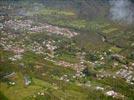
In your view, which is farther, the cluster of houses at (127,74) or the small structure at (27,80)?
the cluster of houses at (127,74)

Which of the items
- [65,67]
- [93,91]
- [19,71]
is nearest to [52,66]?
[65,67]

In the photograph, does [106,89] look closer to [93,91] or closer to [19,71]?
[93,91]

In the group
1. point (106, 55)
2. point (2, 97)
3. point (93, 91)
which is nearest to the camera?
point (2, 97)

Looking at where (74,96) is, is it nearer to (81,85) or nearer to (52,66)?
(81,85)

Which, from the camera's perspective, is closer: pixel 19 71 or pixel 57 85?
pixel 57 85

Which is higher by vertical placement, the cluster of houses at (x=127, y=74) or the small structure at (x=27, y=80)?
the small structure at (x=27, y=80)

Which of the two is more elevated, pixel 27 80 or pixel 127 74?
Answer: pixel 27 80

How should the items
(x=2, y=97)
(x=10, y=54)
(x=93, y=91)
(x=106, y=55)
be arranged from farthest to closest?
(x=106, y=55) < (x=10, y=54) < (x=93, y=91) < (x=2, y=97)

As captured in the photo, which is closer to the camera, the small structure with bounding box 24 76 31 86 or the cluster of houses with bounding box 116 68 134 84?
the small structure with bounding box 24 76 31 86

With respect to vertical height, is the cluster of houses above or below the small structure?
below

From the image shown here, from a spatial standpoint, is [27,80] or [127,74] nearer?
[27,80]
